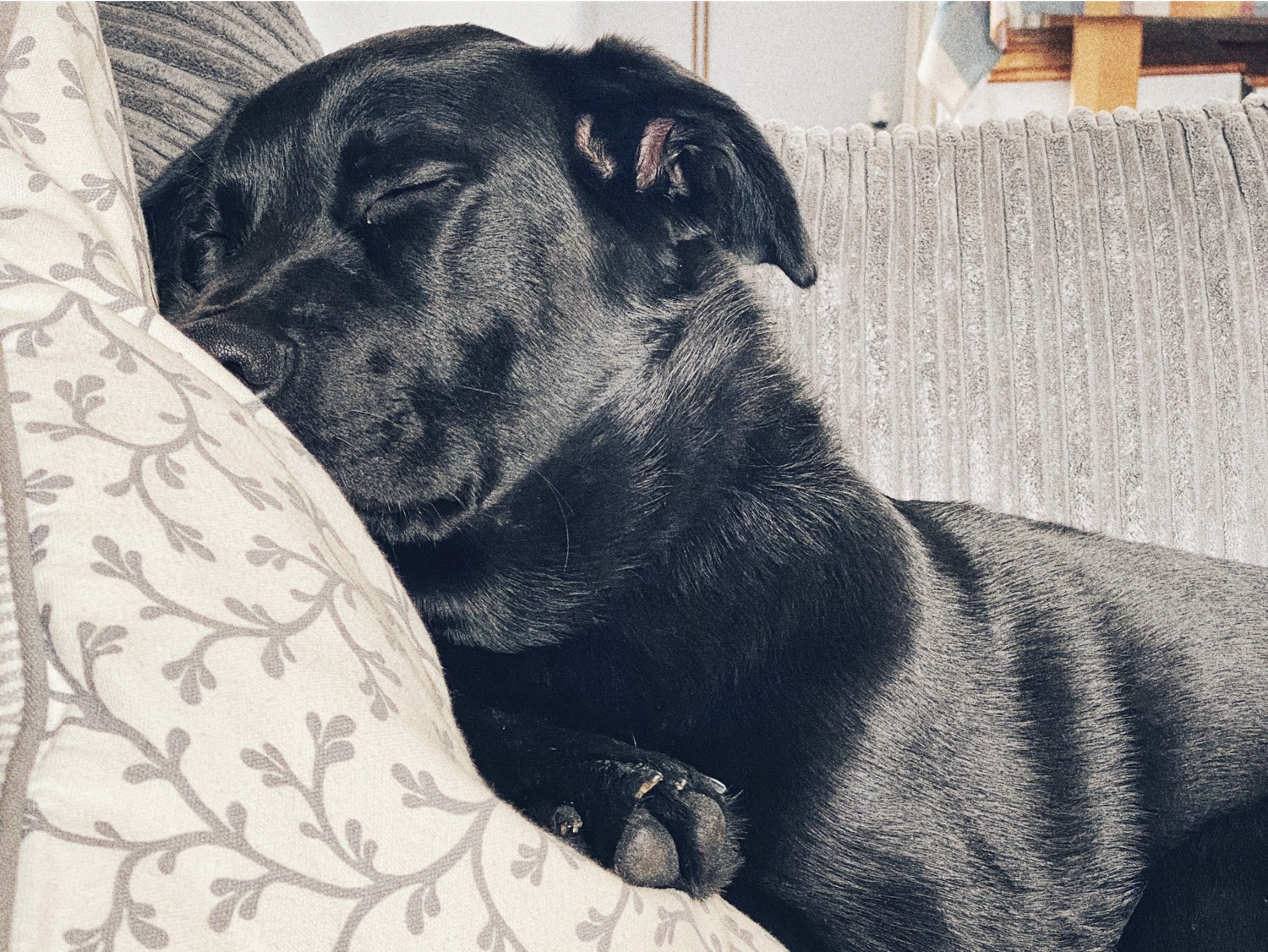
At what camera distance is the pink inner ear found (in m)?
0.98

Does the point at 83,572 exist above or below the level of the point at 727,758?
above

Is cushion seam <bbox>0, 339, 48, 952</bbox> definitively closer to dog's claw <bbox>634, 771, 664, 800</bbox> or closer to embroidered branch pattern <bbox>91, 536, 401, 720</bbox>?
embroidered branch pattern <bbox>91, 536, 401, 720</bbox>

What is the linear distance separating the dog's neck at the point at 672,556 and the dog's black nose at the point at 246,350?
22 cm

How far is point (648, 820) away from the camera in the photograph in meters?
0.63

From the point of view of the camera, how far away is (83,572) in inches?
15.8

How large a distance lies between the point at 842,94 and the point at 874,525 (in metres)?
3.44

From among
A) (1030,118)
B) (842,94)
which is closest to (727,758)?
(1030,118)

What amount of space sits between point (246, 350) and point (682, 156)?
454mm

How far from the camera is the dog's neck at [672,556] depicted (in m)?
0.85

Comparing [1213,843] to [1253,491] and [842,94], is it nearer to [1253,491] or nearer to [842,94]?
[1253,491]

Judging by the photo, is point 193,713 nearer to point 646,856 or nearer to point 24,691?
point 24,691

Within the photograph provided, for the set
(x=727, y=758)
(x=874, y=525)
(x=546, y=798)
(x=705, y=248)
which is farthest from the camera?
(x=705, y=248)

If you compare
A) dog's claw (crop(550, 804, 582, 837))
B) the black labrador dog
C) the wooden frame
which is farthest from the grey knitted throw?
the wooden frame

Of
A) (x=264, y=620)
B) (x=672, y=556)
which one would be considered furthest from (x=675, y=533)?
(x=264, y=620)
